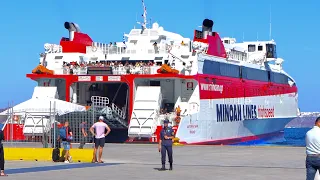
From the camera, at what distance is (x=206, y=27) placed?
155 feet

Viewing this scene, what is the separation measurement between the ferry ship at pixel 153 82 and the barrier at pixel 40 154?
11880 mm

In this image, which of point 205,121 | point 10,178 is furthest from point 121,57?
point 10,178

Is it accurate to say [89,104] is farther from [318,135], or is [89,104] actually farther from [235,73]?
[318,135]

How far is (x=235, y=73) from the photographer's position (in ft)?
165

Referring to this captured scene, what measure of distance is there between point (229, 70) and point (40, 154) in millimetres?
24766

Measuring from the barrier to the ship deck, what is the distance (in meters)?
0.85

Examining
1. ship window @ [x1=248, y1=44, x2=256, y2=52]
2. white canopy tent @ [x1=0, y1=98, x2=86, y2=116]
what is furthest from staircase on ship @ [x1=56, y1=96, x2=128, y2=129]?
ship window @ [x1=248, y1=44, x2=256, y2=52]

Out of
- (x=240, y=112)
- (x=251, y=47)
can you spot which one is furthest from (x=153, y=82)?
(x=251, y=47)

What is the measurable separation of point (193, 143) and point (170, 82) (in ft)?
13.6

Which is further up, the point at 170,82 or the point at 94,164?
the point at 170,82

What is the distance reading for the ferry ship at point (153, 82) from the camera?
133 ft

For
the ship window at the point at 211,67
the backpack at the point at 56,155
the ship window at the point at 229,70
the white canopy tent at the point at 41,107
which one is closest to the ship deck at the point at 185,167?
the backpack at the point at 56,155

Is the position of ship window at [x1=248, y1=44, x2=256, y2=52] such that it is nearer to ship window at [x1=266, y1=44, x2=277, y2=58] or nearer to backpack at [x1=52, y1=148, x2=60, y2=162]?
ship window at [x1=266, y1=44, x2=277, y2=58]

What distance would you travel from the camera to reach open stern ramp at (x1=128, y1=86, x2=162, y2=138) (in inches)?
1510
